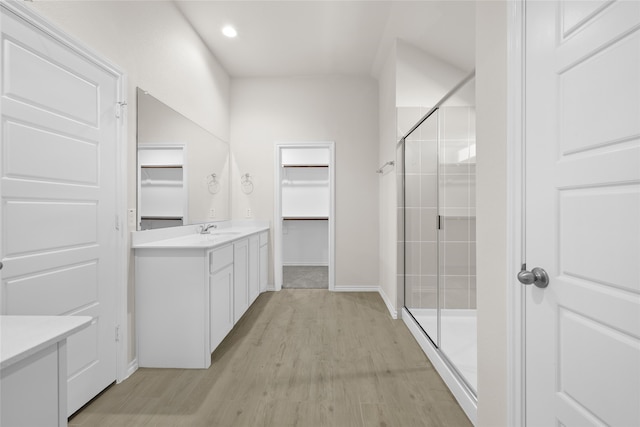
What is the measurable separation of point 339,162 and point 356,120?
615mm

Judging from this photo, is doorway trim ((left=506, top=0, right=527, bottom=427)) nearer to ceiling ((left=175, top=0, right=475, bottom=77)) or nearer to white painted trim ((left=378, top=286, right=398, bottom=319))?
ceiling ((left=175, top=0, right=475, bottom=77))

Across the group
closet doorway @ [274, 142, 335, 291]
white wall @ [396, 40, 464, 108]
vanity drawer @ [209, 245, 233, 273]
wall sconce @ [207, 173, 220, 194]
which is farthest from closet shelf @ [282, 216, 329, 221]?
vanity drawer @ [209, 245, 233, 273]

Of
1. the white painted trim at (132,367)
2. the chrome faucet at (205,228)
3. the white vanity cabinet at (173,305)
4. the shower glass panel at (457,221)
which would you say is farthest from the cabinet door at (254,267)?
the shower glass panel at (457,221)

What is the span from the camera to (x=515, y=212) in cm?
110

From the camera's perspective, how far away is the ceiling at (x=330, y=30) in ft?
8.95

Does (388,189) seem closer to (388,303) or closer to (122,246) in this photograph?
(388,303)

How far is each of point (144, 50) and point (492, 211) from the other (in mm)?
2529

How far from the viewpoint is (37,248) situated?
148cm

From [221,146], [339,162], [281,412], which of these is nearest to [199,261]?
[281,412]

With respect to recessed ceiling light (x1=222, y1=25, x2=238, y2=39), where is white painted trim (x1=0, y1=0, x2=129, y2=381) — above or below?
below

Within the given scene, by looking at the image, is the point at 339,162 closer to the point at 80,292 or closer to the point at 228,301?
the point at 228,301

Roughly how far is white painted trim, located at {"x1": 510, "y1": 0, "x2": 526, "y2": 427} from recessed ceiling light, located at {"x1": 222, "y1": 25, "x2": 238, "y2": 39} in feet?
9.19

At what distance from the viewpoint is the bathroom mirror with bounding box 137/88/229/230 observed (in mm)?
2244

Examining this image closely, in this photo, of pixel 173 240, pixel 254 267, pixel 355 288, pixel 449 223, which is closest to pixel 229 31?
pixel 173 240
